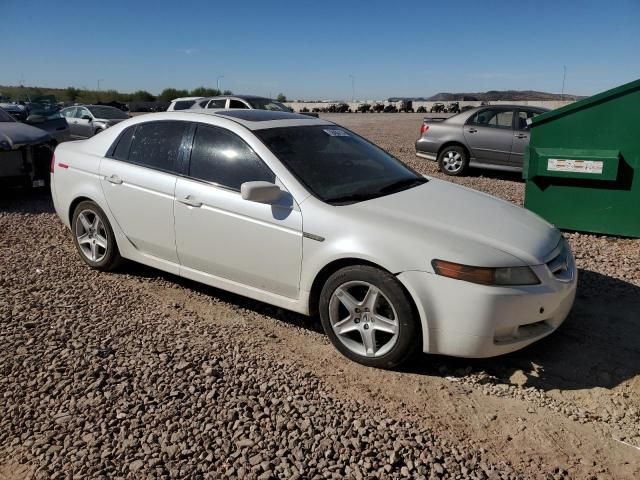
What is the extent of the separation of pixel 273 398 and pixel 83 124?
1511 cm

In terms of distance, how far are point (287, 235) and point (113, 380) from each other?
4.62 ft

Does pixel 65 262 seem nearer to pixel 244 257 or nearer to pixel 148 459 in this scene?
pixel 244 257

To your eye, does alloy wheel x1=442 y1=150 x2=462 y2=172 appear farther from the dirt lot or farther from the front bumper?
the front bumper

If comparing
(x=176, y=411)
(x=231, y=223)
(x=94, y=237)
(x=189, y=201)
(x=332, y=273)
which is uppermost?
(x=189, y=201)

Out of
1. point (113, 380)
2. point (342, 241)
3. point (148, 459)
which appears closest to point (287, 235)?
point (342, 241)

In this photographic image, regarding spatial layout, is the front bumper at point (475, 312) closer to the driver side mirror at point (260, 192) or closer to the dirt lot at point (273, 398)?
the dirt lot at point (273, 398)

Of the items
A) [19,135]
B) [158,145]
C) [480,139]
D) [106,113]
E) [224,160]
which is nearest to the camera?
[224,160]

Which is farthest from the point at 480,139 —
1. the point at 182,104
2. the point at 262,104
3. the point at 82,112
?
the point at 82,112

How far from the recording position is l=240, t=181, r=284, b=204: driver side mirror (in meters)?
3.49

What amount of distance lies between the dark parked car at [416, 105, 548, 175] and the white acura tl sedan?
261 inches

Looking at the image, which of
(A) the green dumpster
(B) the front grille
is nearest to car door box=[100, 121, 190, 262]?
(B) the front grille

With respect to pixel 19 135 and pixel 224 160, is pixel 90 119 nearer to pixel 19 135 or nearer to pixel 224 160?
pixel 19 135

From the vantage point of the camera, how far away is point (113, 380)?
3193 millimetres

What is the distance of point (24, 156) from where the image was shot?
25.4 ft
